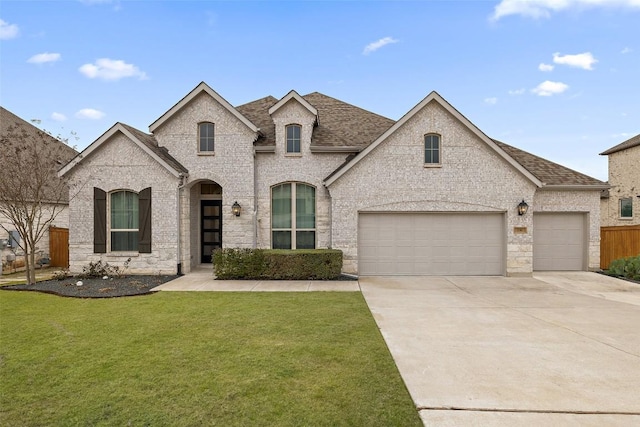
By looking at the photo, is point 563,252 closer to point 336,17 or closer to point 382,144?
point 382,144

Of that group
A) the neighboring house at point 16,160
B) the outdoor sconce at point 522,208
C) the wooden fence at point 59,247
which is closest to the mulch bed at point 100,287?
the neighboring house at point 16,160

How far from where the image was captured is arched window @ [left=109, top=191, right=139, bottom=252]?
12805 millimetres

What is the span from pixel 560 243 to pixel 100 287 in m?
16.5

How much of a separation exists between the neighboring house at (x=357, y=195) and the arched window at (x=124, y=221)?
38 mm

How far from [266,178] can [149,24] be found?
24.8 ft

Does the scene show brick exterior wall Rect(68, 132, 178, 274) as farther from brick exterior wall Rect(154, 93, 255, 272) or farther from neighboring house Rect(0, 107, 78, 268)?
neighboring house Rect(0, 107, 78, 268)

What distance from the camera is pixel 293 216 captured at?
13.6 meters

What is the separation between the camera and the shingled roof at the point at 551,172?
44.2 feet

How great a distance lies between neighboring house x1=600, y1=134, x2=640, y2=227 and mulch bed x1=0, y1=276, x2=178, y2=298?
24.0m

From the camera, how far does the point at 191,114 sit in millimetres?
13430

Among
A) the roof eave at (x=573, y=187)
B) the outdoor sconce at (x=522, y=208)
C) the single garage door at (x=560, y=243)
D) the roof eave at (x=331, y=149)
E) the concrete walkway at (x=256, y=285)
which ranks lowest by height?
the concrete walkway at (x=256, y=285)

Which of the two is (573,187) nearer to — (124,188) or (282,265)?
(282,265)

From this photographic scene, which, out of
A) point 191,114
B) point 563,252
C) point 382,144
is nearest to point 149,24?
point 191,114

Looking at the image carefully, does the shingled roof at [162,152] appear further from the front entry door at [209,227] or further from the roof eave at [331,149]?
the roof eave at [331,149]
